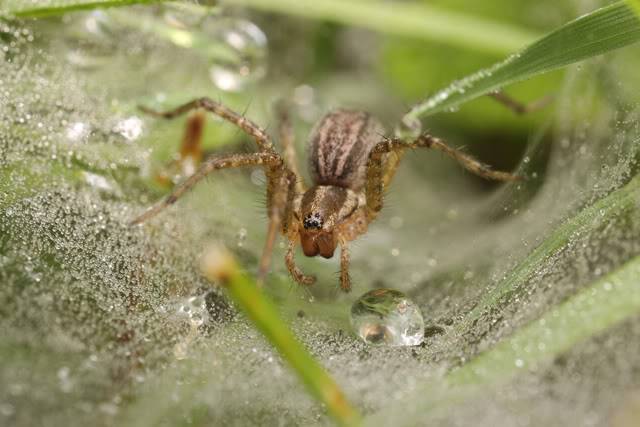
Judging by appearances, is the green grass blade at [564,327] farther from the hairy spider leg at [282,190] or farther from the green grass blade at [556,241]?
the hairy spider leg at [282,190]

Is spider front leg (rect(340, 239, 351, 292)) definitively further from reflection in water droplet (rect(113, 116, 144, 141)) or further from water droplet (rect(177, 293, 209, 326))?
reflection in water droplet (rect(113, 116, 144, 141))

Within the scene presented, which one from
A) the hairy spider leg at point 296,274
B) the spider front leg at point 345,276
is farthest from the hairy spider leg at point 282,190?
the spider front leg at point 345,276

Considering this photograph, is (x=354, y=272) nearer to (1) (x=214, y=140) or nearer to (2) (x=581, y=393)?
(1) (x=214, y=140)

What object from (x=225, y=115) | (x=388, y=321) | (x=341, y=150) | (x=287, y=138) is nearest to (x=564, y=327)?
(x=388, y=321)

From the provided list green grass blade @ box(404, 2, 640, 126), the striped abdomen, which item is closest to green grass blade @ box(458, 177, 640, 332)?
green grass blade @ box(404, 2, 640, 126)

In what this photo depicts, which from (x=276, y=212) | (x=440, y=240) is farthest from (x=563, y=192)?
(x=276, y=212)

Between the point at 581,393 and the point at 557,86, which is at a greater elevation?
the point at 557,86
